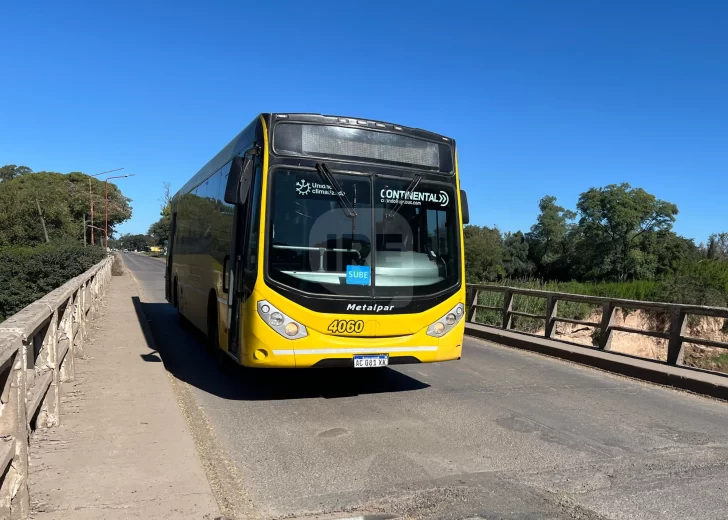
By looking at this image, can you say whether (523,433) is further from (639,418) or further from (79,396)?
(79,396)

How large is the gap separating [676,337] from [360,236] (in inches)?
235

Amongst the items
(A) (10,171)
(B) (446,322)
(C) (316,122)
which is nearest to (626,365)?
(B) (446,322)

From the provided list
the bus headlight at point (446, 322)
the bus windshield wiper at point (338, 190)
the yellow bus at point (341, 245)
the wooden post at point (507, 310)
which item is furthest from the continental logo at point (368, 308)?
the wooden post at point (507, 310)

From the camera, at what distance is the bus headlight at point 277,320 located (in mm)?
6504

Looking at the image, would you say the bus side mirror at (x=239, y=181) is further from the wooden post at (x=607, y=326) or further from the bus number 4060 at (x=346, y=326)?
the wooden post at (x=607, y=326)

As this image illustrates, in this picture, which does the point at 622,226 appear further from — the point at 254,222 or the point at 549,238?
the point at 254,222

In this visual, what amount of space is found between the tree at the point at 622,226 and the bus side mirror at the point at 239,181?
57655 millimetres

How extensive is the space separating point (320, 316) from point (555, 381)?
4.23 meters

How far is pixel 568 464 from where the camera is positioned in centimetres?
515

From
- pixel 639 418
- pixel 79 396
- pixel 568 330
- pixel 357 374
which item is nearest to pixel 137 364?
pixel 79 396

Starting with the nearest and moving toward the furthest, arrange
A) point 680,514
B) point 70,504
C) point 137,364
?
1. point 70,504
2. point 680,514
3. point 137,364

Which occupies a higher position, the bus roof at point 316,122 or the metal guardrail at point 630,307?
the bus roof at point 316,122

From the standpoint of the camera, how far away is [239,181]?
6.63 meters

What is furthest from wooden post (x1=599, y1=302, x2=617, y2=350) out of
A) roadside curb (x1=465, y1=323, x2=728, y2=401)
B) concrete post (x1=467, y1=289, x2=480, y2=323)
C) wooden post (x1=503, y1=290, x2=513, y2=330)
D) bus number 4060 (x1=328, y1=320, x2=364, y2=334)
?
bus number 4060 (x1=328, y1=320, x2=364, y2=334)
